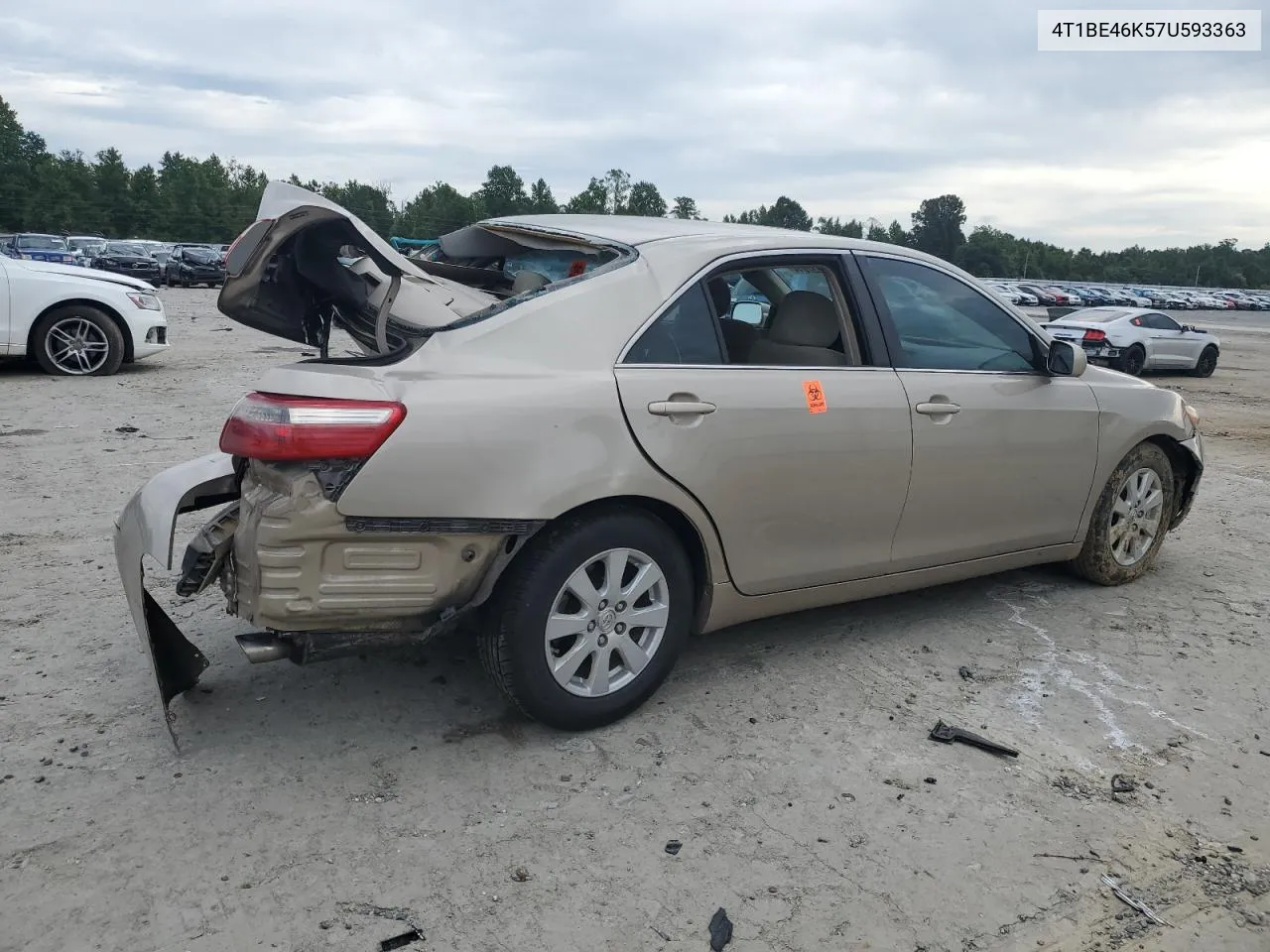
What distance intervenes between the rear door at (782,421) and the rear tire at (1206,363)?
19.0 m

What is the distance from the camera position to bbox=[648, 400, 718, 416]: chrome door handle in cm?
334

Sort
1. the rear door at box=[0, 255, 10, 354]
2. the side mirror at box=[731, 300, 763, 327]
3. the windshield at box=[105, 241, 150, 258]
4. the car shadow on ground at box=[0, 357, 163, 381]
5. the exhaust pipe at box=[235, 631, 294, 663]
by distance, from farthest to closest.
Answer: the windshield at box=[105, 241, 150, 258], the car shadow on ground at box=[0, 357, 163, 381], the rear door at box=[0, 255, 10, 354], the side mirror at box=[731, 300, 763, 327], the exhaust pipe at box=[235, 631, 294, 663]

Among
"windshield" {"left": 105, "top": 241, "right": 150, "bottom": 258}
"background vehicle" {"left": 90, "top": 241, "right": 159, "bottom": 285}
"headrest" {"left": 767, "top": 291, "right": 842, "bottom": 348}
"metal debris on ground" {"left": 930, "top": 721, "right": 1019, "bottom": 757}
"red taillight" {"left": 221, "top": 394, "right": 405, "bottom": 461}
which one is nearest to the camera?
"red taillight" {"left": 221, "top": 394, "right": 405, "bottom": 461}

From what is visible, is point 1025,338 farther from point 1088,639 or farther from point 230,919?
point 230,919

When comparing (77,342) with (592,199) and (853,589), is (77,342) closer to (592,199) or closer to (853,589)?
(853,589)

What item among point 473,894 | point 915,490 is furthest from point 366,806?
point 915,490

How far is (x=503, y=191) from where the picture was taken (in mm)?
91625

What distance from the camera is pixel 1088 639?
444 centimetres

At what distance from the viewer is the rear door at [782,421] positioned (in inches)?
134

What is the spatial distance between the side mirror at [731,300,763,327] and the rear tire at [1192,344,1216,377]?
18809 millimetres

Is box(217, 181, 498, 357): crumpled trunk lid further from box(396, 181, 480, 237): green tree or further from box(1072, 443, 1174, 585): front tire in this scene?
box(396, 181, 480, 237): green tree

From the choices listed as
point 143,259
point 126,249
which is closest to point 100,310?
point 143,259

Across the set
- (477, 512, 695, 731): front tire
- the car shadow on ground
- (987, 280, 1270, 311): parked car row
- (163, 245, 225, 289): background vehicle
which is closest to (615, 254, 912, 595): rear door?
(477, 512, 695, 731): front tire

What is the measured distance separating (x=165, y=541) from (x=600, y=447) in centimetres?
143
